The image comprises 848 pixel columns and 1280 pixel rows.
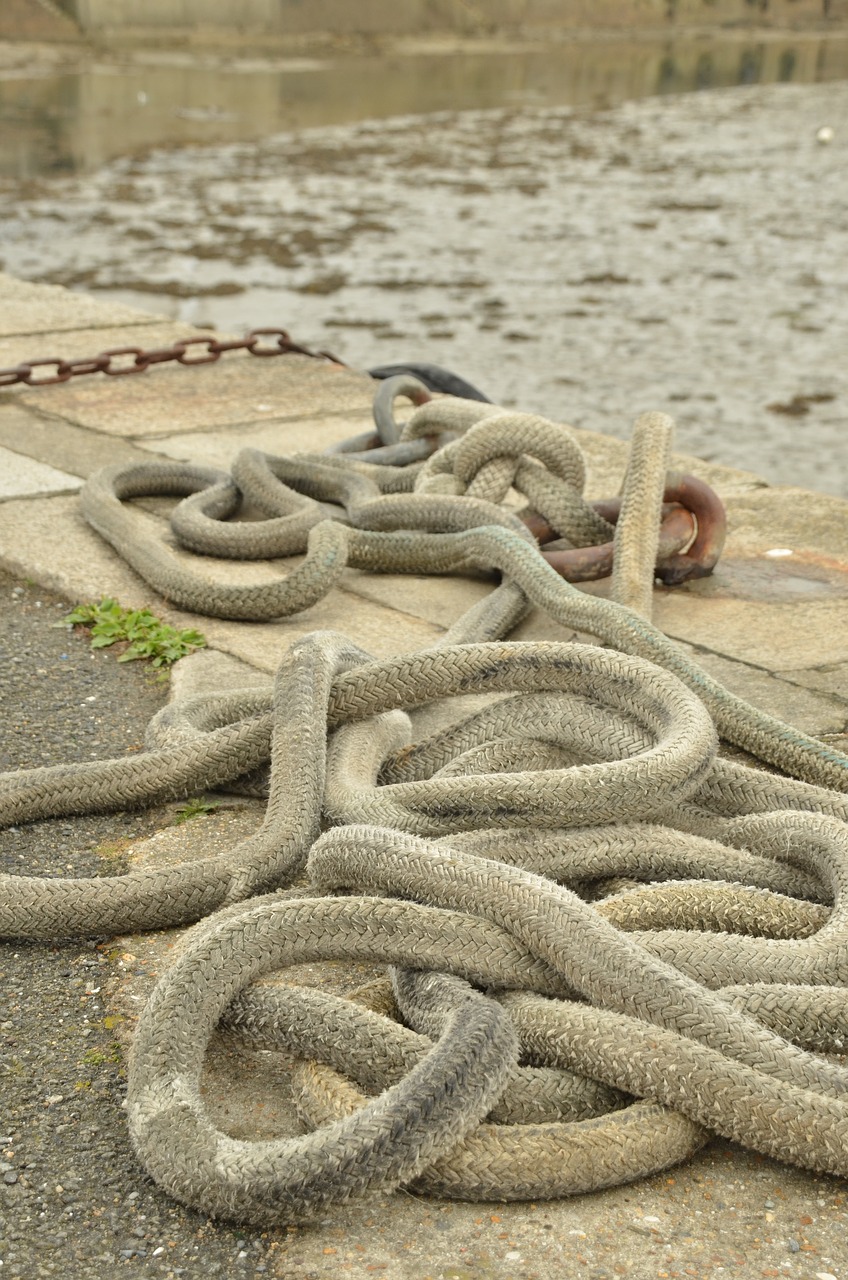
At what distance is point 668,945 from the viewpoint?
1.72 m

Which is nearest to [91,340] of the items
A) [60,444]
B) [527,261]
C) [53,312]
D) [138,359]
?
[53,312]

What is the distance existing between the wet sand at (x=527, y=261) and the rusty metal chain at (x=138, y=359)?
18.2 inches

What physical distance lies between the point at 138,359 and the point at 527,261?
4678 millimetres

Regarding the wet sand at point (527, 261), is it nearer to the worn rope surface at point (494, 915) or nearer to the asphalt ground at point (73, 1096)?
the asphalt ground at point (73, 1096)

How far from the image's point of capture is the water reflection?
46.3 ft

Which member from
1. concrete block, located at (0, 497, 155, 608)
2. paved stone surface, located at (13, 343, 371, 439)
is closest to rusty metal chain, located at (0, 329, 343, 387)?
paved stone surface, located at (13, 343, 371, 439)

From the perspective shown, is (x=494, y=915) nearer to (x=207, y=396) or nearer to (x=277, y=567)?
(x=277, y=567)

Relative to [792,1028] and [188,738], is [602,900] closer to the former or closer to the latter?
[792,1028]

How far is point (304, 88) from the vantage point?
62.6ft

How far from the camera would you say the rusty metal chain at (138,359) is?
449 centimetres

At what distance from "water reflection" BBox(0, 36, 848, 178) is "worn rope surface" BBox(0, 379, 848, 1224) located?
403 inches

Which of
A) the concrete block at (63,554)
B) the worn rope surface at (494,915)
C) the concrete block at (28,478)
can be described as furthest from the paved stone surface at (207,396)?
the worn rope surface at (494,915)

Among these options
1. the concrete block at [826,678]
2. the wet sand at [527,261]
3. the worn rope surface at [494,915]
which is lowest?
the wet sand at [527,261]

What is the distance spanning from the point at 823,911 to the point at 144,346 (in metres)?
3.90
